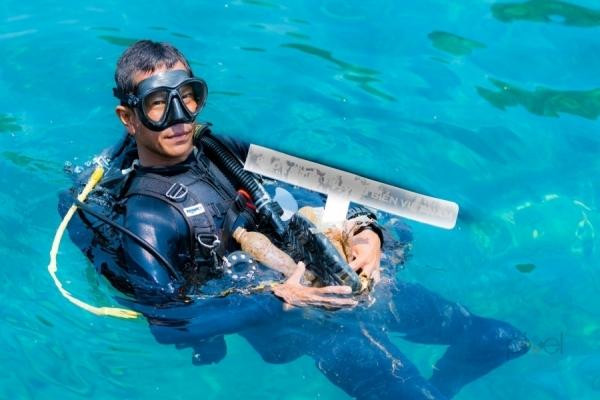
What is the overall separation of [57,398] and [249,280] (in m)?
1.01

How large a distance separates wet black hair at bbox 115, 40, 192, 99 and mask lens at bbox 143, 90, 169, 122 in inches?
4.5

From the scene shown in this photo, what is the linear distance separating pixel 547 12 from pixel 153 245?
15.3 feet

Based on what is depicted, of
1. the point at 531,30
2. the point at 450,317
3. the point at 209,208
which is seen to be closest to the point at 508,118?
the point at 531,30

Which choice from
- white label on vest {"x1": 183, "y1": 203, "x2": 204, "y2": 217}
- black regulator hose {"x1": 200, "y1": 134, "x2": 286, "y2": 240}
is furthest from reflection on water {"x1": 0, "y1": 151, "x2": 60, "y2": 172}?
white label on vest {"x1": 183, "y1": 203, "x2": 204, "y2": 217}

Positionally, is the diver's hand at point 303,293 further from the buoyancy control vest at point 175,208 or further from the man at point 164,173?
the buoyancy control vest at point 175,208

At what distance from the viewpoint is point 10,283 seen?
15.8 feet

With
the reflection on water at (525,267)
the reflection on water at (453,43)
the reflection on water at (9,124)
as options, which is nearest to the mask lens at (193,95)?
the reflection on water at (525,267)

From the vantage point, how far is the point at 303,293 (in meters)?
3.93

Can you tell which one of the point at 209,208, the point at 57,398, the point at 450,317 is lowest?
the point at 57,398

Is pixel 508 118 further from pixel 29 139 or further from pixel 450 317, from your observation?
pixel 29 139

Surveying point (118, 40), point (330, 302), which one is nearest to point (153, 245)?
point (330, 302)

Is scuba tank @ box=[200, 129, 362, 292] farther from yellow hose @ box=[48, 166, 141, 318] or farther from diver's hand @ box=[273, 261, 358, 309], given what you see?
yellow hose @ box=[48, 166, 141, 318]

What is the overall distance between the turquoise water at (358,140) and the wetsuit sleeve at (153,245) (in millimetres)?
508

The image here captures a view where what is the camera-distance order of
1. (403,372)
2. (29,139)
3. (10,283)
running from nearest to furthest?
1. (403,372)
2. (10,283)
3. (29,139)
